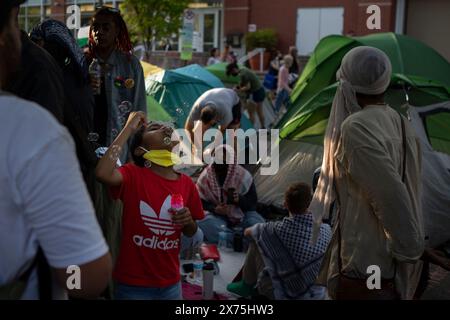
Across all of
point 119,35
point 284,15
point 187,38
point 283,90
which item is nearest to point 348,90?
point 119,35

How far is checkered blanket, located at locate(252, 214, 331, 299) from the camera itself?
3598 mm

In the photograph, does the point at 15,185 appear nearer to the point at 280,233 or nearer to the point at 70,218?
the point at 70,218

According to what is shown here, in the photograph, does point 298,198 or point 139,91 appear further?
point 298,198

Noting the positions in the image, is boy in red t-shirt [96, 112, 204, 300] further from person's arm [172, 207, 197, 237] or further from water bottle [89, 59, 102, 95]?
water bottle [89, 59, 102, 95]

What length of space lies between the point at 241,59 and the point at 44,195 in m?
18.6

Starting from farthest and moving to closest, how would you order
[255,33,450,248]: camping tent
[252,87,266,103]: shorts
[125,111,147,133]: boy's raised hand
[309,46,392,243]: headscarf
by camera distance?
[252,87,266,103]: shorts
[255,33,450,248]: camping tent
[125,111,147,133]: boy's raised hand
[309,46,392,243]: headscarf

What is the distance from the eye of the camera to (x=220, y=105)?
655cm

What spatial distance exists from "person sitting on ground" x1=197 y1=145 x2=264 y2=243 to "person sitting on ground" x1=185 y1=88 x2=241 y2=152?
1252 mm

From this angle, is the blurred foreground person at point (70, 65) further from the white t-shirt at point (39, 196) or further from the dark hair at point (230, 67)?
the dark hair at point (230, 67)

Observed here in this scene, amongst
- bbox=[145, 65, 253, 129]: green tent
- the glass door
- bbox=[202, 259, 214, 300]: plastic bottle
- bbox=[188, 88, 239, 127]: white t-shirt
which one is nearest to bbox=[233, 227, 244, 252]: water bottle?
bbox=[202, 259, 214, 300]: plastic bottle

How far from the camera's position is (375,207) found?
2064mm

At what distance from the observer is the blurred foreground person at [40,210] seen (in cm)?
106

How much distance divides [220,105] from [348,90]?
4374 mm

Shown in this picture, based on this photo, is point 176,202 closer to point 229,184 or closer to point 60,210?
point 60,210
